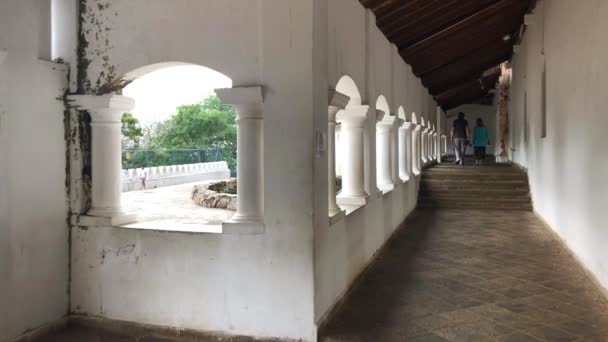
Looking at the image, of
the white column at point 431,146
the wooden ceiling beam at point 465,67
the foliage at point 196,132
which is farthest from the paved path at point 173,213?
the foliage at point 196,132

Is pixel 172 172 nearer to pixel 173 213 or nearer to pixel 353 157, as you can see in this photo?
pixel 173 213

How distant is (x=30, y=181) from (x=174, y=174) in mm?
12004

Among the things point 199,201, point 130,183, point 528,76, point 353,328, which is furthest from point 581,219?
point 130,183

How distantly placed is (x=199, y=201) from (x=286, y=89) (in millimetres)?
5272

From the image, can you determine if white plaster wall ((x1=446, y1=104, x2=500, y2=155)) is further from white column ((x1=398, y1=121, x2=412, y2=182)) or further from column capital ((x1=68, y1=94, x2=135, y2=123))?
column capital ((x1=68, y1=94, x2=135, y2=123))

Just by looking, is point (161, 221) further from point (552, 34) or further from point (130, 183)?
point (130, 183)

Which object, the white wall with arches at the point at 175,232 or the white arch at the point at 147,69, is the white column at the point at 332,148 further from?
the white arch at the point at 147,69

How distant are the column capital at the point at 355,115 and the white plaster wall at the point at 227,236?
1.95 meters

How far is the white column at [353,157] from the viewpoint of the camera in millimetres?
5547

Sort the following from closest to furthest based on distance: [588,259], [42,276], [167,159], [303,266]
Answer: [303,266] → [42,276] → [588,259] → [167,159]

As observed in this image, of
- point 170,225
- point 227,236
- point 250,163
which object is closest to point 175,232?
point 170,225

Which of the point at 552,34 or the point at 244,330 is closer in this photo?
the point at 244,330

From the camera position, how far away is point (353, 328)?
3977mm

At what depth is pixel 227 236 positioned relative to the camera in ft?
12.7
